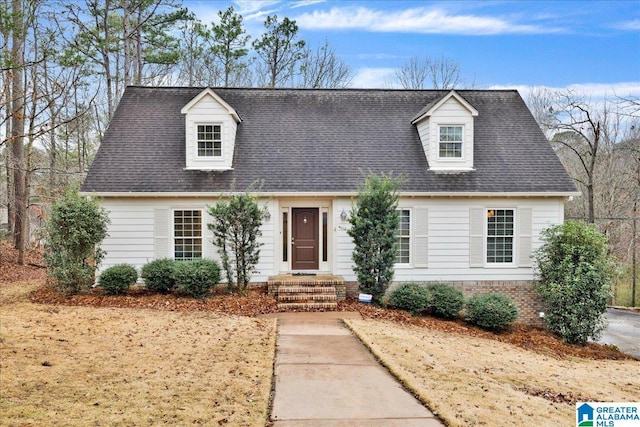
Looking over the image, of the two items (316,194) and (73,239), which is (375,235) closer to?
(316,194)

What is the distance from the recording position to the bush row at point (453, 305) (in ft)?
37.1

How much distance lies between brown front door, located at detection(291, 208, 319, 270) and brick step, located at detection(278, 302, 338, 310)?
232 cm

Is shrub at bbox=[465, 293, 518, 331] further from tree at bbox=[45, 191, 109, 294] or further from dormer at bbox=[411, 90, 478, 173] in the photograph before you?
tree at bbox=[45, 191, 109, 294]

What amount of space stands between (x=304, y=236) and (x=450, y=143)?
5.45 m

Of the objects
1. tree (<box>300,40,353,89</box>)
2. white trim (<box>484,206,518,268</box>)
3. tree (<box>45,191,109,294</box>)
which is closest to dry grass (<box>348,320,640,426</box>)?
white trim (<box>484,206,518,268</box>)

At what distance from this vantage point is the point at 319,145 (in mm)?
14234

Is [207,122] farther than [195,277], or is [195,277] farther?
[207,122]

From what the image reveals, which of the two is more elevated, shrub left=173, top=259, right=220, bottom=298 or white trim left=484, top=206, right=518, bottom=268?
white trim left=484, top=206, right=518, bottom=268

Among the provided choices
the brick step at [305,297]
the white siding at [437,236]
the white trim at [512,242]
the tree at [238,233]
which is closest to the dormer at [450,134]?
the white siding at [437,236]

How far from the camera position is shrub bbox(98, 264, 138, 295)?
11594 mm

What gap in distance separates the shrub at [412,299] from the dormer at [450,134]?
4.06 m

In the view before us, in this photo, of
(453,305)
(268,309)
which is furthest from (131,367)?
(453,305)

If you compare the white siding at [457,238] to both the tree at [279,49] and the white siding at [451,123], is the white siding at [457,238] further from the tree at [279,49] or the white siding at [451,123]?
the tree at [279,49]

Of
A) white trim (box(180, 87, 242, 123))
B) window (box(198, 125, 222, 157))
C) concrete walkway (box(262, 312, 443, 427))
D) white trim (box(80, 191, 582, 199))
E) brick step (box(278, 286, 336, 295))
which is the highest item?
white trim (box(180, 87, 242, 123))
